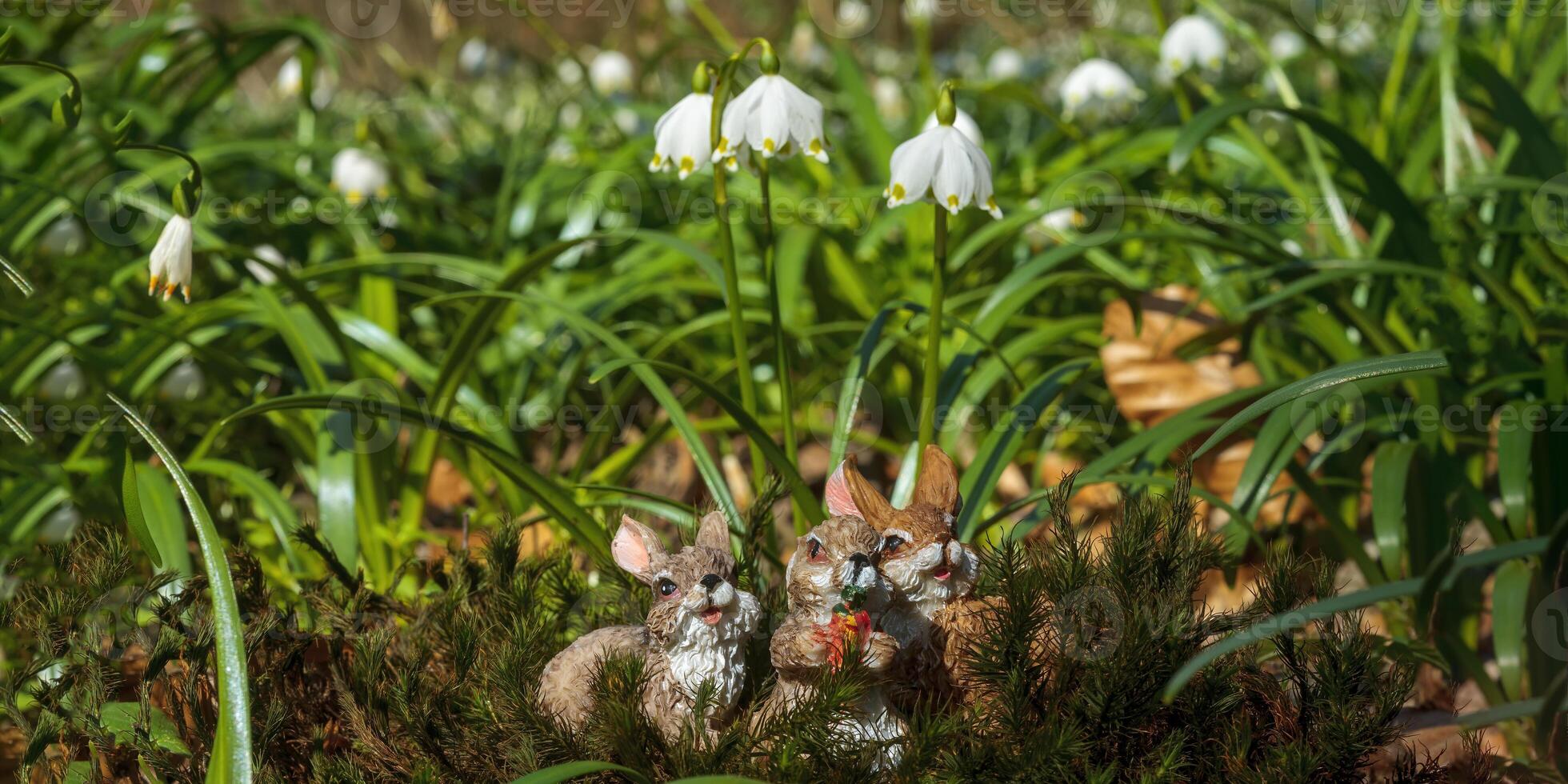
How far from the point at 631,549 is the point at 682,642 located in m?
0.15

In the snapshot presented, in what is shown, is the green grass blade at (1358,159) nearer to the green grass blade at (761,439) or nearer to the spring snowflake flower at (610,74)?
the green grass blade at (761,439)

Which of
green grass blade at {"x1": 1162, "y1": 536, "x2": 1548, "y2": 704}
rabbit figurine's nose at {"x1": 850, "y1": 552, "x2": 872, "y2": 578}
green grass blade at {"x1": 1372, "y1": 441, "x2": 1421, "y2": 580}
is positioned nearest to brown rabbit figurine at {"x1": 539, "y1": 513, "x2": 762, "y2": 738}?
rabbit figurine's nose at {"x1": 850, "y1": 552, "x2": 872, "y2": 578}

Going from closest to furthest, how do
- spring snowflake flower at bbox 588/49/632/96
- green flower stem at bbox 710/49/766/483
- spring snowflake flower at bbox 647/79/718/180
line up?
green flower stem at bbox 710/49/766/483, spring snowflake flower at bbox 647/79/718/180, spring snowflake flower at bbox 588/49/632/96

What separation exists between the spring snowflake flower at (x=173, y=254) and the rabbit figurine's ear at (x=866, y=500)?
1.11 m

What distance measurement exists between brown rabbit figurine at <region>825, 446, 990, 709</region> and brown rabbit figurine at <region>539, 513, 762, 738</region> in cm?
17

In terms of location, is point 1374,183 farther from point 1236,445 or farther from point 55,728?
point 55,728

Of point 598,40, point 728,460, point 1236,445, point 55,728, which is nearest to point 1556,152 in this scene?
→ point 1236,445

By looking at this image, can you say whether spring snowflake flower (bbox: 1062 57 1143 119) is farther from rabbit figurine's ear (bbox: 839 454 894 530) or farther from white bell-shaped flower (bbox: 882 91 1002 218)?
rabbit figurine's ear (bbox: 839 454 894 530)

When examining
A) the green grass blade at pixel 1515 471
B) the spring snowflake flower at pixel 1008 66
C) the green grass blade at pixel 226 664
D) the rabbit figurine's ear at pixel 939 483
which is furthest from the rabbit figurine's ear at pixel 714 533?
the spring snowflake flower at pixel 1008 66

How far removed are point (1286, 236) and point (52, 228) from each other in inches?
138

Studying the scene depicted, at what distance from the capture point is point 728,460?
3.14 metres

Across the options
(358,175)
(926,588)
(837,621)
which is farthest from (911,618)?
(358,175)

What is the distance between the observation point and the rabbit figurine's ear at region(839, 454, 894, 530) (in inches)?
58.8

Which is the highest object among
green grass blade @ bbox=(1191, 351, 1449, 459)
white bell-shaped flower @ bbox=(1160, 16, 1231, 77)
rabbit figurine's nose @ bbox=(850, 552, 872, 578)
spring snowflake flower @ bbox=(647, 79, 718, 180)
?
white bell-shaped flower @ bbox=(1160, 16, 1231, 77)
